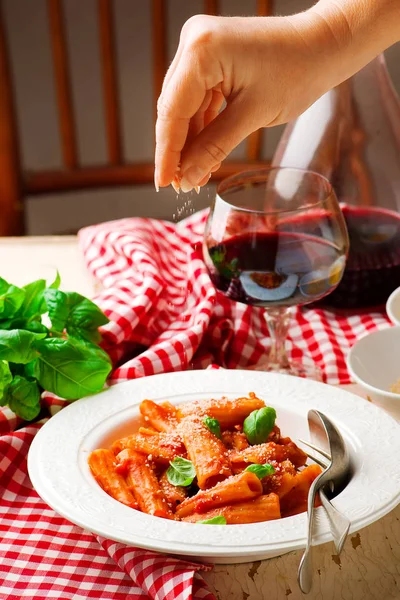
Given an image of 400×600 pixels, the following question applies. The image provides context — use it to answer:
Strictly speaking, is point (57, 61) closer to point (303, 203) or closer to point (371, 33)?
point (303, 203)

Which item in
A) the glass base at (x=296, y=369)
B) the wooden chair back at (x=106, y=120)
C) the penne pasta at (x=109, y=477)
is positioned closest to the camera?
the penne pasta at (x=109, y=477)

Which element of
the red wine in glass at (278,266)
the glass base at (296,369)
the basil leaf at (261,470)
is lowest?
the glass base at (296,369)

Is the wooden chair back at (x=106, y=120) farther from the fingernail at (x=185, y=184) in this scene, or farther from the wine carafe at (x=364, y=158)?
the fingernail at (x=185, y=184)

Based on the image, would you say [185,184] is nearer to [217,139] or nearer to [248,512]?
[217,139]

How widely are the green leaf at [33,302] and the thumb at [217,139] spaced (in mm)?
287

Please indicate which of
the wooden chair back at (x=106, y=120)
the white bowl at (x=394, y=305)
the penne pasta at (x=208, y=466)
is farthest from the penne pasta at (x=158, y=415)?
the wooden chair back at (x=106, y=120)

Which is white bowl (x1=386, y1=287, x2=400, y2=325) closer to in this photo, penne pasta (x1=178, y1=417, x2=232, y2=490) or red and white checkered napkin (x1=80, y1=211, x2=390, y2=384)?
red and white checkered napkin (x1=80, y1=211, x2=390, y2=384)

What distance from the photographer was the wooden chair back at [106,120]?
1959mm

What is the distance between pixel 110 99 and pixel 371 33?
113 cm

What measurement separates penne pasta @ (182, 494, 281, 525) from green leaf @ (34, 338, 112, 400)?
25 cm

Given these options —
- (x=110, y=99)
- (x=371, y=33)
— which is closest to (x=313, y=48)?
(x=371, y=33)

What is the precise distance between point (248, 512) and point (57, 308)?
41cm

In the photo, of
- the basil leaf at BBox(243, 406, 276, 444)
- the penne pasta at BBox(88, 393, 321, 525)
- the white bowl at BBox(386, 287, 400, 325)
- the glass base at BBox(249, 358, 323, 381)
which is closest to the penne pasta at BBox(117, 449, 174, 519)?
the penne pasta at BBox(88, 393, 321, 525)

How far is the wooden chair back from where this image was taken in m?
1.96
